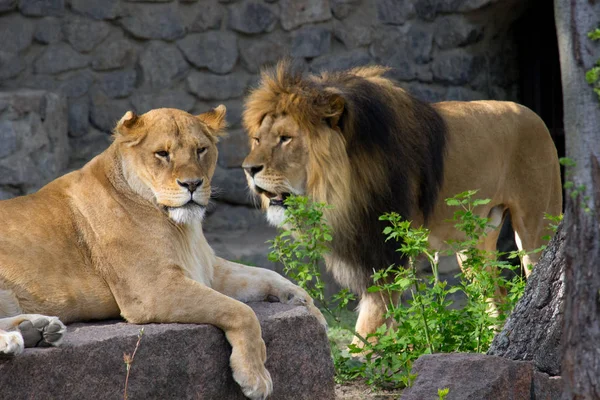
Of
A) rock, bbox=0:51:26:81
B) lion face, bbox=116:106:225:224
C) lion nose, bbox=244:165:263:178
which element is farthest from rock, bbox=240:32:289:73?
lion face, bbox=116:106:225:224

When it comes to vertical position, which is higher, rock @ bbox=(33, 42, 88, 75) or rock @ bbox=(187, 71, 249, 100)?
rock @ bbox=(33, 42, 88, 75)

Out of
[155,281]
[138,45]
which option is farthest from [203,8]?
[155,281]

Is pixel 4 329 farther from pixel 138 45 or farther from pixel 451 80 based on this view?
pixel 451 80

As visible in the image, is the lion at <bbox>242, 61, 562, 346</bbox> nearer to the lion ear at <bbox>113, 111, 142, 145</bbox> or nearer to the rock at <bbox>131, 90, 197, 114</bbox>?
the lion ear at <bbox>113, 111, 142, 145</bbox>

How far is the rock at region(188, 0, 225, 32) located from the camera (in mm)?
6734

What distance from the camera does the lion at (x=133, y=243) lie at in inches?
131

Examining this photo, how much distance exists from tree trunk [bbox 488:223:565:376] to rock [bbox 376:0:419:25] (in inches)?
158

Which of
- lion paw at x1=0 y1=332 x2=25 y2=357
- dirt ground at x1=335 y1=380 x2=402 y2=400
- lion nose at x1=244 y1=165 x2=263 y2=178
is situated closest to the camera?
lion paw at x1=0 y1=332 x2=25 y2=357

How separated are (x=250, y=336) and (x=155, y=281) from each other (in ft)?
1.22

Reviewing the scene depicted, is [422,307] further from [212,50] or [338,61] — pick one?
[338,61]

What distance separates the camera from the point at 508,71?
26.2 ft

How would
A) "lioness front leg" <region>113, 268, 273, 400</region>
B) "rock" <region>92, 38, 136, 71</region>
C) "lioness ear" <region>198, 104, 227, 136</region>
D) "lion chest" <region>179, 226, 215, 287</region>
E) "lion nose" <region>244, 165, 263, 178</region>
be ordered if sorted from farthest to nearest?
"rock" <region>92, 38, 136, 71</region>, "lion nose" <region>244, 165, 263, 178</region>, "lioness ear" <region>198, 104, 227, 136</region>, "lion chest" <region>179, 226, 215, 287</region>, "lioness front leg" <region>113, 268, 273, 400</region>

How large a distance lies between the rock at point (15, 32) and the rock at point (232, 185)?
154 cm

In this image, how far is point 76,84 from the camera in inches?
257
